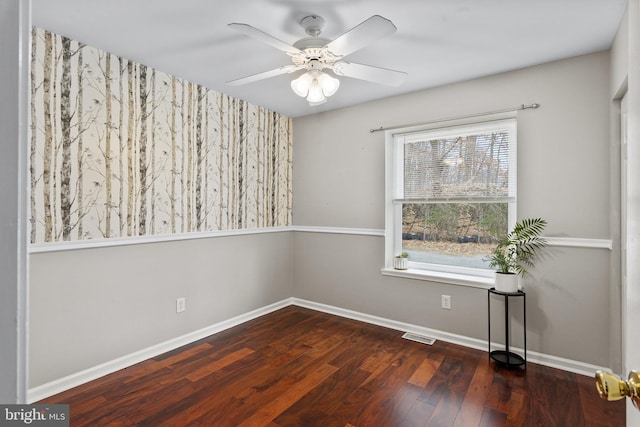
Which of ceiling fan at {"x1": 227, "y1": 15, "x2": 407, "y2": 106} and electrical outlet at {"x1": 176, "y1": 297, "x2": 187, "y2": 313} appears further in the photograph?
electrical outlet at {"x1": 176, "y1": 297, "x2": 187, "y2": 313}

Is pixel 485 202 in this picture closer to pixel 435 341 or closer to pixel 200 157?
pixel 435 341

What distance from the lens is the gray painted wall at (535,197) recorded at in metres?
2.46

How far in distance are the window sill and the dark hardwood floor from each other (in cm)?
57

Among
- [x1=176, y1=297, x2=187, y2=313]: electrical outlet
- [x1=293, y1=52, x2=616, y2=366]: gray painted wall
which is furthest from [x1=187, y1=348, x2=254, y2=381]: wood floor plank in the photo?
[x1=293, y1=52, x2=616, y2=366]: gray painted wall

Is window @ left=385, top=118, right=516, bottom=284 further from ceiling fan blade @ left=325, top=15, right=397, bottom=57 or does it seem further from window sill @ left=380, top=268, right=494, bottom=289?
ceiling fan blade @ left=325, top=15, right=397, bottom=57

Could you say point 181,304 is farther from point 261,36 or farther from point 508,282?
point 508,282

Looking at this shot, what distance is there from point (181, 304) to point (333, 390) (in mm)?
1575

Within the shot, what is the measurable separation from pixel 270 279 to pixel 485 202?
2438 millimetres

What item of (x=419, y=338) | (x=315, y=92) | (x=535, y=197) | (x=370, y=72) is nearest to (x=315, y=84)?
(x=315, y=92)

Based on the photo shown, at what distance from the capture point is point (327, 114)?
3.91 metres

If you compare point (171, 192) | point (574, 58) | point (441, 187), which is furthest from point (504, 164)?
point (171, 192)

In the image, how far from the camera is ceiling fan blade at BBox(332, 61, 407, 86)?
2.11m
